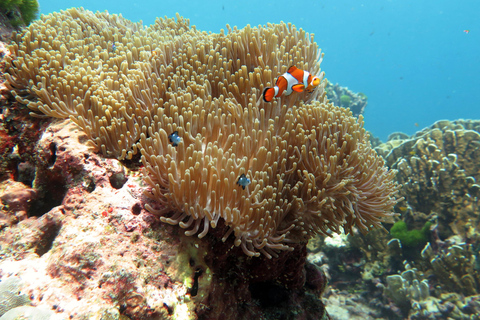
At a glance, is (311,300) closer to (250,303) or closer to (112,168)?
(250,303)

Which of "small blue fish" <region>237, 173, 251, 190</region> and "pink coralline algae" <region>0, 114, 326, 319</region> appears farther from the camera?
"small blue fish" <region>237, 173, 251, 190</region>

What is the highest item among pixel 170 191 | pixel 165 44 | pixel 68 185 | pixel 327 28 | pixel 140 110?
pixel 327 28

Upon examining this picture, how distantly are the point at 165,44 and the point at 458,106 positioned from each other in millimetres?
134128

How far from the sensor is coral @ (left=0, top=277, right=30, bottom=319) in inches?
64.3

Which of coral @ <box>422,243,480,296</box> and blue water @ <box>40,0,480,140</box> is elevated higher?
blue water @ <box>40,0,480,140</box>

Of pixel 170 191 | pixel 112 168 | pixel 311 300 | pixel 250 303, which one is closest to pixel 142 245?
pixel 170 191

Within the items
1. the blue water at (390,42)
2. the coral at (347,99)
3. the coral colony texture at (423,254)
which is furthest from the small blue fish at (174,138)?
the blue water at (390,42)

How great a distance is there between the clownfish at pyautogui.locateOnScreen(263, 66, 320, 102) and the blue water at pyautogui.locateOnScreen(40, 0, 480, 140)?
10250cm

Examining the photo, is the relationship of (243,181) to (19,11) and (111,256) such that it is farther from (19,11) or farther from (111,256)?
(19,11)

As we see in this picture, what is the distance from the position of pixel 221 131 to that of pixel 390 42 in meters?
151

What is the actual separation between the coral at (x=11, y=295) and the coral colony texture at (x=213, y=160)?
0.65 ft

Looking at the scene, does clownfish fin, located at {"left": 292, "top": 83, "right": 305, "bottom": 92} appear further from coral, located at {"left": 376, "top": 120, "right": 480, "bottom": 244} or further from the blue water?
the blue water

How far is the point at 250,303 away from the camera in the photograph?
2.62 m

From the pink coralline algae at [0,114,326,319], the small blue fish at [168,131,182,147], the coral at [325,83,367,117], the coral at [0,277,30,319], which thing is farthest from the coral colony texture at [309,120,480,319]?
the coral at [325,83,367,117]
